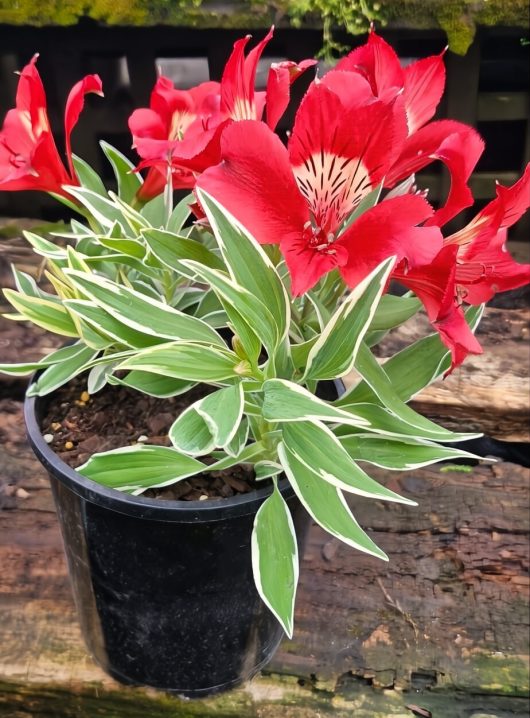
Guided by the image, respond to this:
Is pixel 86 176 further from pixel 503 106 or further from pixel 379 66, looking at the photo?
pixel 503 106

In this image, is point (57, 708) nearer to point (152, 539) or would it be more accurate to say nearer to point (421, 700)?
point (152, 539)

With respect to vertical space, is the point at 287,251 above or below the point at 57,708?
above

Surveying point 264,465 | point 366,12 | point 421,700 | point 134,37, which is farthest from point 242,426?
point 134,37

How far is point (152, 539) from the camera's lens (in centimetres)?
92

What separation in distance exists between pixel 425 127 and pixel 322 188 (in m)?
0.15

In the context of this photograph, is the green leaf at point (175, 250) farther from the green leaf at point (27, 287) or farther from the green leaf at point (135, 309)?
the green leaf at point (27, 287)

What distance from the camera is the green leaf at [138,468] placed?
0.89 metres

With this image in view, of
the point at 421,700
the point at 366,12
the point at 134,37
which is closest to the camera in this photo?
the point at 421,700

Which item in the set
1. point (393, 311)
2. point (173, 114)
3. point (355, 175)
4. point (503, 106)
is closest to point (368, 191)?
point (355, 175)

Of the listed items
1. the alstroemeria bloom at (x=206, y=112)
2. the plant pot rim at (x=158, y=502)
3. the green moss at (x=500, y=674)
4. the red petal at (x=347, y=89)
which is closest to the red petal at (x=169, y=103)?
the alstroemeria bloom at (x=206, y=112)

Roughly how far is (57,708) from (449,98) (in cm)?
150

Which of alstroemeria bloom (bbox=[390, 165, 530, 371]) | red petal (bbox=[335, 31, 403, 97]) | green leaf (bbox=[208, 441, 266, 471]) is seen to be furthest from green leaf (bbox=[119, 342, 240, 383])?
red petal (bbox=[335, 31, 403, 97])

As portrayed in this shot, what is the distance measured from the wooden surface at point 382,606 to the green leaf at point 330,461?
1.51 ft

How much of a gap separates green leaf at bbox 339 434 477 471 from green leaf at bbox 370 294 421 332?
138mm
